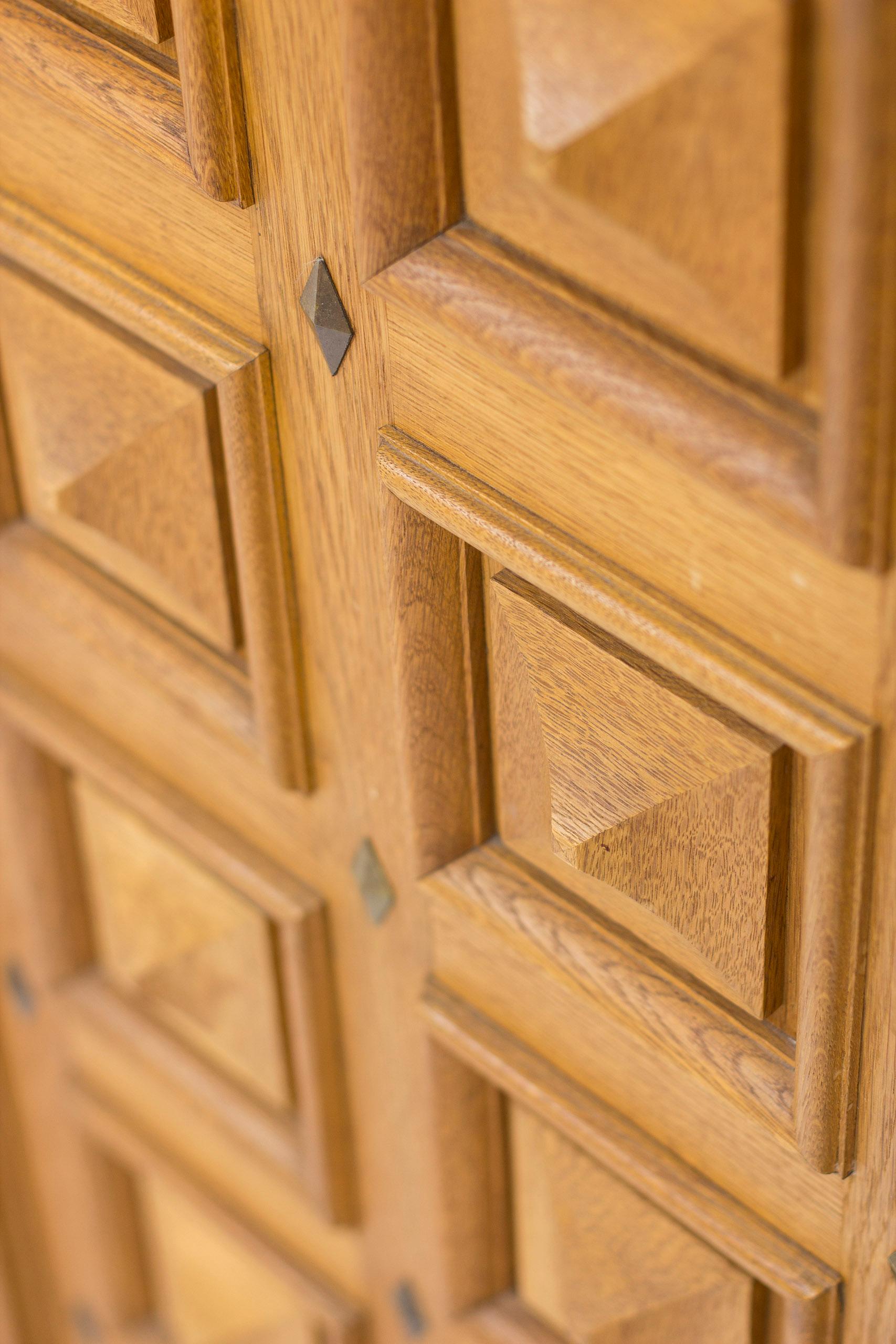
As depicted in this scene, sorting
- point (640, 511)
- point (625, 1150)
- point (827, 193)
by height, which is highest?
point (827, 193)

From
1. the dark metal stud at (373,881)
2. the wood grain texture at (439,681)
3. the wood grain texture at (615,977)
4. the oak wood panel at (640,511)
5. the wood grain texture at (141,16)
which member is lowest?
the dark metal stud at (373,881)

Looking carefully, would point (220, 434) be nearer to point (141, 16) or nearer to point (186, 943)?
point (141, 16)

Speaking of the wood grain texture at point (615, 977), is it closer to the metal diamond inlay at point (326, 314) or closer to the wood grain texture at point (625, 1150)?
the wood grain texture at point (625, 1150)

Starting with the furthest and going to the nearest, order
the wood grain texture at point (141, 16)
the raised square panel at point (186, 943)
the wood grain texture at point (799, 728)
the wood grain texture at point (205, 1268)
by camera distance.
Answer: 1. the wood grain texture at point (205, 1268)
2. the raised square panel at point (186, 943)
3. the wood grain texture at point (141, 16)
4. the wood grain texture at point (799, 728)

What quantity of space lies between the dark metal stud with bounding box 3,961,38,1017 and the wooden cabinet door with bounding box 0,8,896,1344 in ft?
0.39

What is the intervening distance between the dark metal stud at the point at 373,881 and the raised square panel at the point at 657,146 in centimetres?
29

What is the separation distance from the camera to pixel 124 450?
71 centimetres

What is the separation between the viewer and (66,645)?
0.84 meters

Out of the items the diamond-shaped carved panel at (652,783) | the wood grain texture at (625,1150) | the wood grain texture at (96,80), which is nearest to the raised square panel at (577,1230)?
the wood grain texture at (625,1150)

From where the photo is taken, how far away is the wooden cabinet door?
445mm

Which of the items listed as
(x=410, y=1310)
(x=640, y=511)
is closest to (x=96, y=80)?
(x=640, y=511)

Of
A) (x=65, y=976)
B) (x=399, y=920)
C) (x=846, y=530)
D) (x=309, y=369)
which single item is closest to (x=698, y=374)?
(x=846, y=530)

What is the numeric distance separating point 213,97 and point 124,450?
0.18 m

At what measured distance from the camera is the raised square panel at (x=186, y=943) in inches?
33.2
